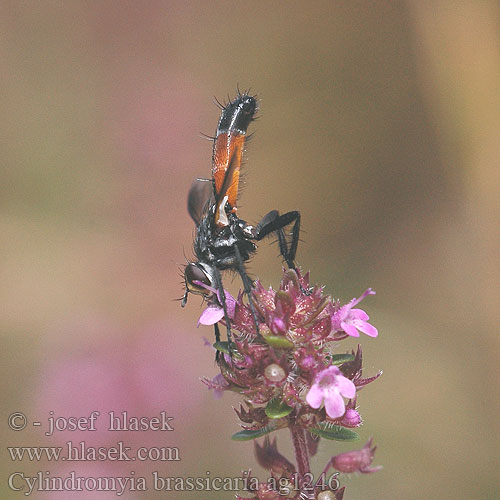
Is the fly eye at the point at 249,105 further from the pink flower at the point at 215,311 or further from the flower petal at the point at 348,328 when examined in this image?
the flower petal at the point at 348,328

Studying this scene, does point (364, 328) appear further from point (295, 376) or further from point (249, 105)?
point (249, 105)

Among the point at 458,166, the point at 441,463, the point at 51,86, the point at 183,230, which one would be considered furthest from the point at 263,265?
→ the point at 51,86

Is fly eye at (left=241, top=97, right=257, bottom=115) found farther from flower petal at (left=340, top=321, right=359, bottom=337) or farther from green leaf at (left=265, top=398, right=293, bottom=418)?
green leaf at (left=265, top=398, right=293, bottom=418)

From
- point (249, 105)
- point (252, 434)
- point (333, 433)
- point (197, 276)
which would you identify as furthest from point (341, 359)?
point (249, 105)

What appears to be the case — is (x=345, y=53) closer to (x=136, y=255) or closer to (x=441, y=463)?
(x=136, y=255)

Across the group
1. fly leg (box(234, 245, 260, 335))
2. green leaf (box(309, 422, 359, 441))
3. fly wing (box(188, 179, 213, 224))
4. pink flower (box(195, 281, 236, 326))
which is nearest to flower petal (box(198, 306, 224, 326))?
pink flower (box(195, 281, 236, 326))

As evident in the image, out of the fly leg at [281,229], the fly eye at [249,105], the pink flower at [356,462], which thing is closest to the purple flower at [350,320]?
the pink flower at [356,462]
